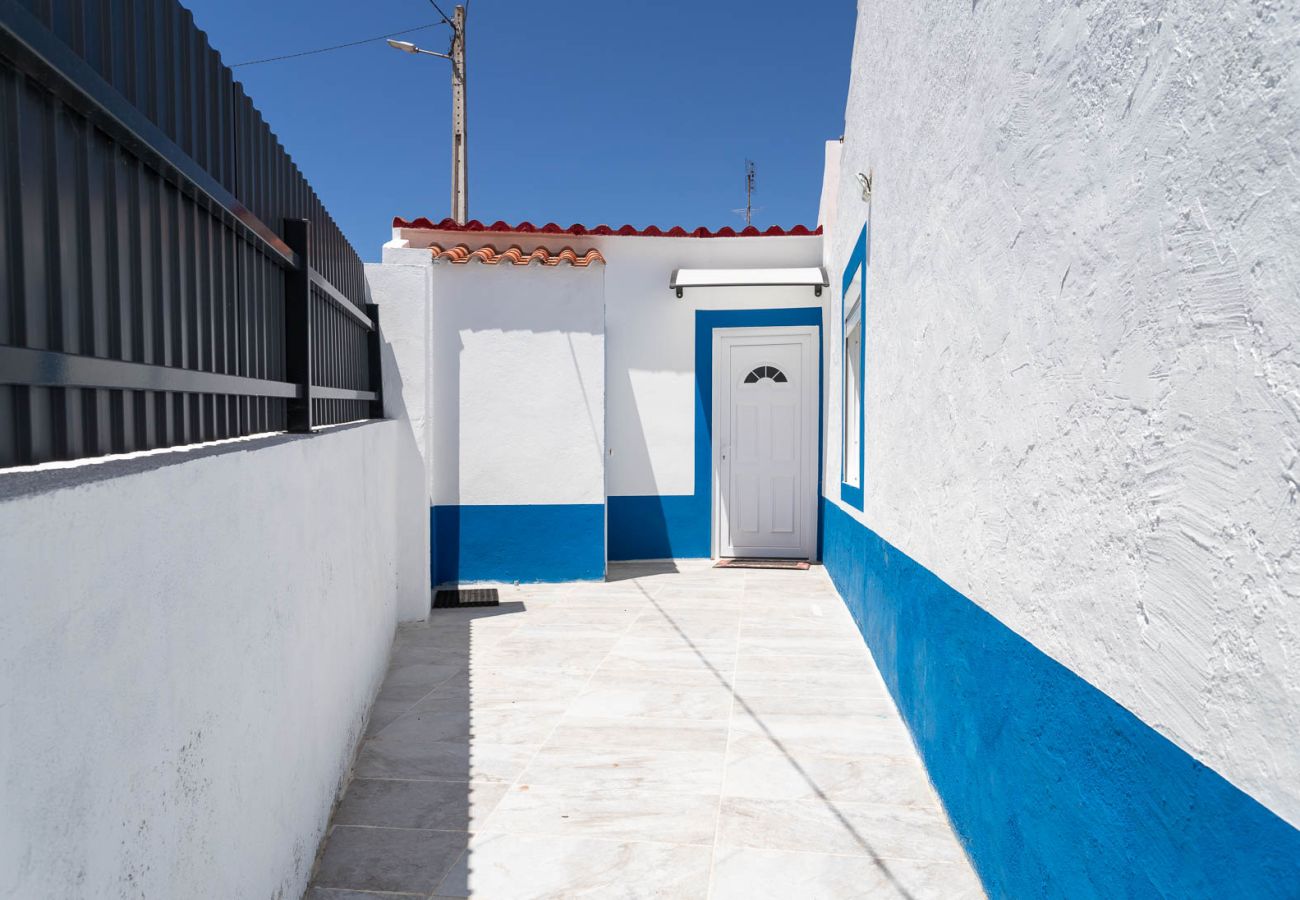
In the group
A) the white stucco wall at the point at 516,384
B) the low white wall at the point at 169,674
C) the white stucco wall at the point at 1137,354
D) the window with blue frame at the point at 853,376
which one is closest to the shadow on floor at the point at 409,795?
the low white wall at the point at 169,674

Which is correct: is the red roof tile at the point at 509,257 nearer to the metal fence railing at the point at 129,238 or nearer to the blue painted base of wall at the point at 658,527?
the blue painted base of wall at the point at 658,527

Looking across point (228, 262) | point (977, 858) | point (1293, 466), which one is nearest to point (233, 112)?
point (228, 262)

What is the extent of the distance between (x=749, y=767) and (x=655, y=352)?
6.03 m

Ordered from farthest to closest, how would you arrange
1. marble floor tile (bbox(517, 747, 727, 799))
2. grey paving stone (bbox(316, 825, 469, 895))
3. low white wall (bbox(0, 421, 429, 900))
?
1. marble floor tile (bbox(517, 747, 727, 799))
2. grey paving stone (bbox(316, 825, 469, 895))
3. low white wall (bbox(0, 421, 429, 900))

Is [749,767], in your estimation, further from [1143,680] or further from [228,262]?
[228,262]

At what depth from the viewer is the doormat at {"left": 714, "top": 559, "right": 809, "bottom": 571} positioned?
9.12 m

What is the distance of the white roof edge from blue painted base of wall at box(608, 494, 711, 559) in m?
2.27

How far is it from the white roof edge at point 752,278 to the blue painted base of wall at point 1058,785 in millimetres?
5212

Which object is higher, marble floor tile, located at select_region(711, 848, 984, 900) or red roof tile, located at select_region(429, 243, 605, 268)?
red roof tile, located at select_region(429, 243, 605, 268)

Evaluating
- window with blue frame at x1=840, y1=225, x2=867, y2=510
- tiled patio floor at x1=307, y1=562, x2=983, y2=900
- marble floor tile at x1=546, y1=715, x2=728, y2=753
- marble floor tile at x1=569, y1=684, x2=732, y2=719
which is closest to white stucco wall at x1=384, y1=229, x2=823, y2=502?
window with blue frame at x1=840, y1=225, x2=867, y2=510

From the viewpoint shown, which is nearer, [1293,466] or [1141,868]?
[1293,466]

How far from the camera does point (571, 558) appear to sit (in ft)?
26.8

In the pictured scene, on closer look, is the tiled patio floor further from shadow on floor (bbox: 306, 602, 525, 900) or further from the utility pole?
the utility pole

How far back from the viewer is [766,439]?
9492mm
